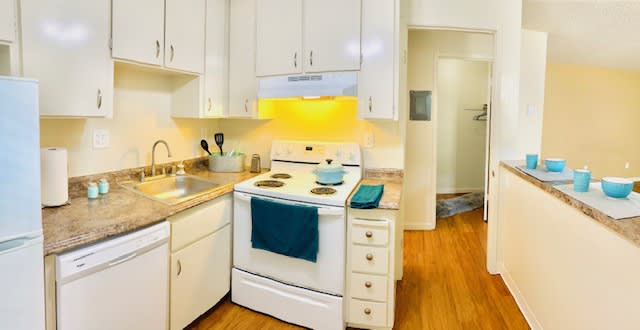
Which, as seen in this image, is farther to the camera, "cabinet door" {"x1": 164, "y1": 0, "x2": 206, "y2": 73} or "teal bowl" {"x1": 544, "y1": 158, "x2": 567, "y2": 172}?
"teal bowl" {"x1": 544, "y1": 158, "x2": 567, "y2": 172}

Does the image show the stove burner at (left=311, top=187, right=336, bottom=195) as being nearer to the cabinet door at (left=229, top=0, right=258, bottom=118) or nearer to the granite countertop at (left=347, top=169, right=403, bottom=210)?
the granite countertop at (left=347, top=169, right=403, bottom=210)

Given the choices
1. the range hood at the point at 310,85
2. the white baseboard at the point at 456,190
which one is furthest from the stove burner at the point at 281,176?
the white baseboard at the point at 456,190

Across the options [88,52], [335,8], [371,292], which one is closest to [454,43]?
[335,8]

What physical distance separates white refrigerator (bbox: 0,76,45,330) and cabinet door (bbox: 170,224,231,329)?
0.81 metres

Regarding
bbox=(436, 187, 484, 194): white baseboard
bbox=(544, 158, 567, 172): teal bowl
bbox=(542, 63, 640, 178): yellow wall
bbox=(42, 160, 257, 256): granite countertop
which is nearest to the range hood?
bbox=(42, 160, 257, 256): granite countertop

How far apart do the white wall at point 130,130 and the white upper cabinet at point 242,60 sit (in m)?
0.46

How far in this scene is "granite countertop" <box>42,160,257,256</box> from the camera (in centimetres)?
136

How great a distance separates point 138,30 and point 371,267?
1.89m

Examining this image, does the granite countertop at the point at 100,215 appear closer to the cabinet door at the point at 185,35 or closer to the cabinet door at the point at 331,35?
the cabinet door at the point at 185,35

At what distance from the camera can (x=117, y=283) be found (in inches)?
59.6

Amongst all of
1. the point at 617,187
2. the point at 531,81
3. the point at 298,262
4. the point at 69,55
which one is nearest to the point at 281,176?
the point at 298,262

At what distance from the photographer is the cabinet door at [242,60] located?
8.66 ft

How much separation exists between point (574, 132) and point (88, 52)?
6311mm

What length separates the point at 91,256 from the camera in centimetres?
139
